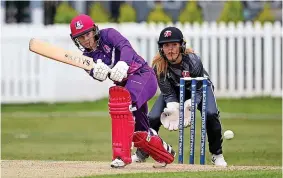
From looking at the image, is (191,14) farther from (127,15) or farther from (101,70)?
(101,70)

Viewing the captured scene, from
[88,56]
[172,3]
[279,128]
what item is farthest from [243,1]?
[88,56]

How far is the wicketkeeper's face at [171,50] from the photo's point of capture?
12781 millimetres

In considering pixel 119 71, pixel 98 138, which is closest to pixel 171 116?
pixel 119 71

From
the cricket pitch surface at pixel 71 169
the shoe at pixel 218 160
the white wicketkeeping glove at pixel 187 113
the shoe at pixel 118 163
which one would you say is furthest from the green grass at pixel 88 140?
the shoe at pixel 118 163

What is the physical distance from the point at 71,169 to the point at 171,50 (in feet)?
6.69

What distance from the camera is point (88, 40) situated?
38.1 feet

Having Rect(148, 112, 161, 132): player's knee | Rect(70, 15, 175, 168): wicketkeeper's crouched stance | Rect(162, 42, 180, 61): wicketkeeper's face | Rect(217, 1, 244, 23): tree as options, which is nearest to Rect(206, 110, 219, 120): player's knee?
Rect(148, 112, 161, 132): player's knee

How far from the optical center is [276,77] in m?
26.9

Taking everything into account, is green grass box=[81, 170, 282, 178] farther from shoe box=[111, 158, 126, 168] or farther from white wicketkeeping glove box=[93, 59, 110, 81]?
white wicketkeeping glove box=[93, 59, 110, 81]

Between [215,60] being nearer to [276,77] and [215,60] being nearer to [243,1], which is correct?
[276,77]

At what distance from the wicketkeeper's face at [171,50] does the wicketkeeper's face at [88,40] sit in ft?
4.40

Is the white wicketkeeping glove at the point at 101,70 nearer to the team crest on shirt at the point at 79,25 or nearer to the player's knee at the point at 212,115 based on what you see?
the team crest on shirt at the point at 79,25

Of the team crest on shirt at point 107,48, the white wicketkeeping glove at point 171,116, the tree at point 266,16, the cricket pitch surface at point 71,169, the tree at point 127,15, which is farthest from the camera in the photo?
the tree at point 127,15

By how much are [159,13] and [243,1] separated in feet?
10.3
